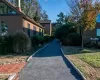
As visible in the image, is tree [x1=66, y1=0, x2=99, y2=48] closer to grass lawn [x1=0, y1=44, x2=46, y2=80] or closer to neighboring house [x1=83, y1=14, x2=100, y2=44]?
neighboring house [x1=83, y1=14, x2=100, y2=44]

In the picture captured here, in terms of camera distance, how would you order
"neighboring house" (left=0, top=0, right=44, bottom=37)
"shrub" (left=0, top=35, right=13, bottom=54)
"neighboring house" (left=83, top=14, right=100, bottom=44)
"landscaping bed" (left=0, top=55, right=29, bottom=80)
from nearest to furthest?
"landscaping bed" (left=0, top=55, right=29, bottom=80), "shrub" (left=0, top=35, right=13, bottom=54), "neighboring house" (left=0, top=0, right=44, bottom=37), "neighboring house" (left=83, top=14, right=100, bottom=44)

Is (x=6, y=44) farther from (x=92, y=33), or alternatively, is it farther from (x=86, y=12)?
(x=92, y=33)

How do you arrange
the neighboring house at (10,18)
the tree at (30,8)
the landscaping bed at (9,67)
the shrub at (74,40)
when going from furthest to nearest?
the tree at (30,8)
the shrub at (74,40)
the neighboring house at (10,18)
the landscaping bed at (9,67)

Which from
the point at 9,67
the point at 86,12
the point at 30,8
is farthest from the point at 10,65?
the point at 30,8

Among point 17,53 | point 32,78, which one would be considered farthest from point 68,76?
point 17,53

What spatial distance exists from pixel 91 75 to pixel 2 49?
39.9 feet

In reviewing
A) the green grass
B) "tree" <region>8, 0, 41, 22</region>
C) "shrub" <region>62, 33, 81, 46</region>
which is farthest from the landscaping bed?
"tree" <region>8, 0, 41, 22</region>

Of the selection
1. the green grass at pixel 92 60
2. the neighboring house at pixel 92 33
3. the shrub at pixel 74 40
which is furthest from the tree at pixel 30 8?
the green grass at pixel 92 60

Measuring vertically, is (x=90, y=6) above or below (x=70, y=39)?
above

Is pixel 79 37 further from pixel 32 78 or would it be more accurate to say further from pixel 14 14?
pixel 32 78

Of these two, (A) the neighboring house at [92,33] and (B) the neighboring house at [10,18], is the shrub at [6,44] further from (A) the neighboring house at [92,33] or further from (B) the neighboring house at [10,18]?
(A) the neighboring house at [92,33]

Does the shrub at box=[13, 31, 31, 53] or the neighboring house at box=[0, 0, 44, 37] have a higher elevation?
the neighboring house at box=[0, 0, 44, 37]

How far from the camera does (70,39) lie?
32.1 m

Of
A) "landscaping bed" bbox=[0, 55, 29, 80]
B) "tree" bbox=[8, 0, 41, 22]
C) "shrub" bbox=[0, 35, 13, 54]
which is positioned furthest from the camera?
"tree" bbox=[8, 0, 41, 22]
